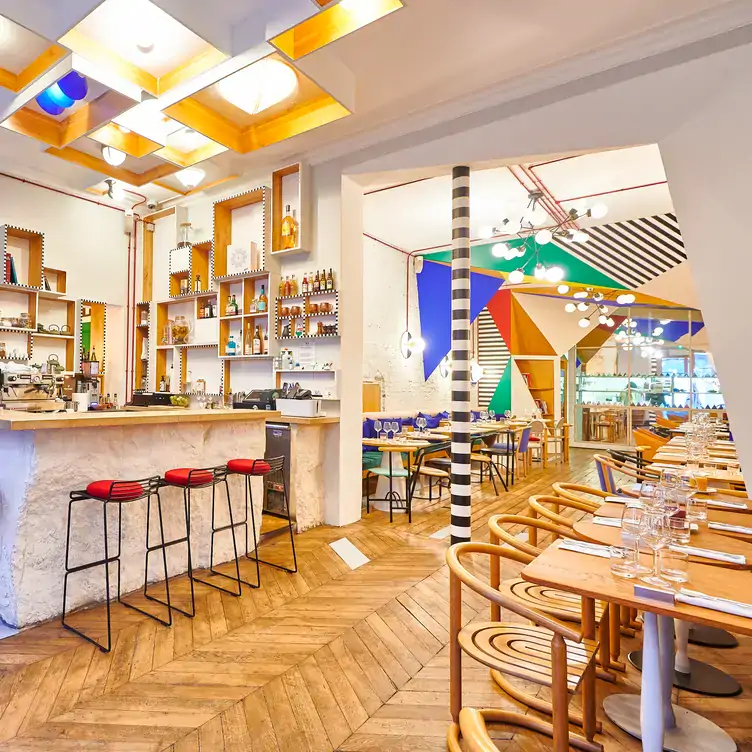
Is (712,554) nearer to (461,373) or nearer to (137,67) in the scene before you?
(461,373)

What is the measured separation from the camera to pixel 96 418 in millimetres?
3035

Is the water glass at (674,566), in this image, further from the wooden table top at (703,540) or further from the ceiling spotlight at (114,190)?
the ceiling spotlight at (114,190)

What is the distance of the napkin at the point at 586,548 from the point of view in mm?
1840

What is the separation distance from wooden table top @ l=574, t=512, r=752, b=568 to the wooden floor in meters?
0.79

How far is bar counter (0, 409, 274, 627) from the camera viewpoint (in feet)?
9.52

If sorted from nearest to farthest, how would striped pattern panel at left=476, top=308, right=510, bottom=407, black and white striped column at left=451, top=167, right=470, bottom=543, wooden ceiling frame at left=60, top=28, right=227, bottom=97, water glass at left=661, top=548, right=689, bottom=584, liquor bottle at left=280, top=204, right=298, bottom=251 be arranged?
water glass at left=661, top=548, right=689, bottom=584 < wooden ceiling frame at left=60, top=28, right=227, bottom=97 < black and white striped column at left=451, top=167, right=470, bottom=543 < liquor bottle at left=280, top=204, right=298, bottom=251 < striped pattern panel at left=476, top=308, right=510, bottom=407

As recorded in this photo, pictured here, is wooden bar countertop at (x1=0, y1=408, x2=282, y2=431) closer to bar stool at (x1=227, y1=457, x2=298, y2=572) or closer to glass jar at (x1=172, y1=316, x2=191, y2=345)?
bar stool at (x1=227, y1=457, x2=298, y2=572)

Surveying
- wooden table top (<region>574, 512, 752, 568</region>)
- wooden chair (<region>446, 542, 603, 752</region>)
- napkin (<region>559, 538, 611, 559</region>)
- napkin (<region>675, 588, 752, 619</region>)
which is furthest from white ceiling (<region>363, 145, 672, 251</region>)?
napkin (<region>675, 588, 752, 619</region>)

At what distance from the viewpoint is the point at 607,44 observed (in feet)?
12.0

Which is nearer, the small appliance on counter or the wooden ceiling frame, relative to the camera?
the wooden ceiling frame

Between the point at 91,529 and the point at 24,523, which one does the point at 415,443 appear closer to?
the point at 91,529

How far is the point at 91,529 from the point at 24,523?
1.20 ft

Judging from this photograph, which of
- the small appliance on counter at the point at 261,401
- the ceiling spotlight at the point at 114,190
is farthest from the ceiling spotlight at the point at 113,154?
the small appliance on counter at the point at 261,401

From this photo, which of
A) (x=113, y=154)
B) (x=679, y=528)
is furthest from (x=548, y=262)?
(x=679, y=528)
